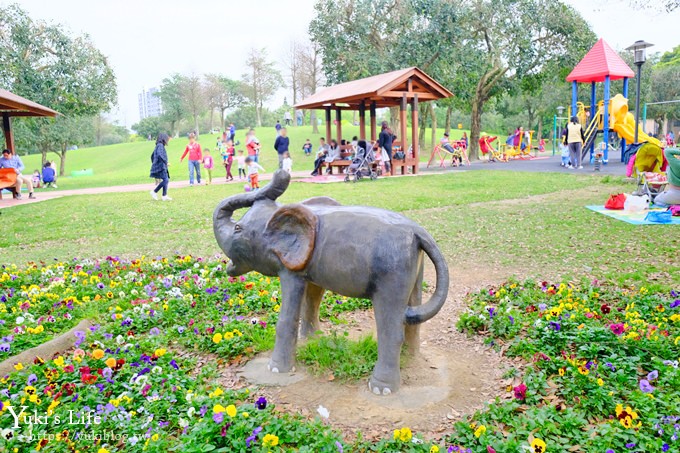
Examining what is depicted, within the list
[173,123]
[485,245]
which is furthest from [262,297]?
[173,123]

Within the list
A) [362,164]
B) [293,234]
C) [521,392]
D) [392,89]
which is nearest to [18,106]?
[362,164]

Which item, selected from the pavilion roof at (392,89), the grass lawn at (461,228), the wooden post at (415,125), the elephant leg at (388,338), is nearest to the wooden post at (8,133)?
the grass lawn at (461,228)

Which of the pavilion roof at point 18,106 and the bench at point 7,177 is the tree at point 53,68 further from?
the bench at point 7,177

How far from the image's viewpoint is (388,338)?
329 cm

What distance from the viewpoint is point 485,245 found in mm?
7598

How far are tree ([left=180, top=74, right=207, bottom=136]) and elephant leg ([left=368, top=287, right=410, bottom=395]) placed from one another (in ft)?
209

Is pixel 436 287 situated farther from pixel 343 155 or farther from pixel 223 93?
pixel 223 93

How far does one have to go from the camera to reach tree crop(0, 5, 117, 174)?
947 inches

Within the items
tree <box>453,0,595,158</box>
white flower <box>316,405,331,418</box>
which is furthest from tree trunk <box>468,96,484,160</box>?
white flower <box>316,405,331,418</box>

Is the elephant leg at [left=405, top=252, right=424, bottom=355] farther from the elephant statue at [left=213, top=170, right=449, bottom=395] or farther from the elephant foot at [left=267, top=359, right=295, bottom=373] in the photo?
the elephant foot at [left=267, top=359, right=295, bottom=373]

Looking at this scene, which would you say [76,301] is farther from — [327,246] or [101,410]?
[327,246]

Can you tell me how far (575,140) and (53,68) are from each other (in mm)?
23473

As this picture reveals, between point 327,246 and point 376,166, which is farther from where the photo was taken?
point 376,166

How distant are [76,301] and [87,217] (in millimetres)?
7031
